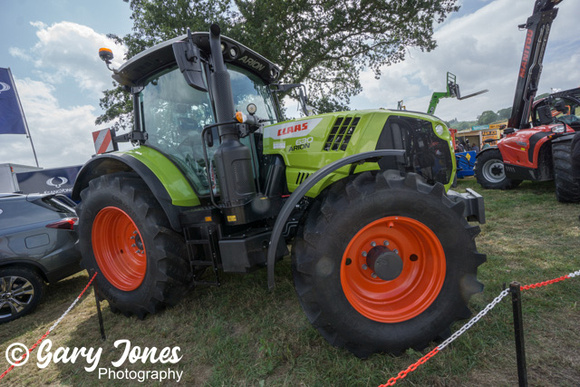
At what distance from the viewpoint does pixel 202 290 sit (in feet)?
10.6

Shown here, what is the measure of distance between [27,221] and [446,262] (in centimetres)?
454

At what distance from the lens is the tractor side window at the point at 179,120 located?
2723 millimetres

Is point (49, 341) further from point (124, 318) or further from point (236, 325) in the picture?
point (236, 325)

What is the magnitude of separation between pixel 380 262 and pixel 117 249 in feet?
8.83

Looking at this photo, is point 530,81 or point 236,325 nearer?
point 236,325

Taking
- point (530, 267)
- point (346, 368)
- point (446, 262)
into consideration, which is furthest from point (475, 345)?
point (530, 267)

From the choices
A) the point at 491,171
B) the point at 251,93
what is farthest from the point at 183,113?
the point at 491,171

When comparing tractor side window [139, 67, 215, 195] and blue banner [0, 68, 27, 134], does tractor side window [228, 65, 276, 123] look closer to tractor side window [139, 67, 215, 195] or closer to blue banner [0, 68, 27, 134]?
tractor side window [139, 67, 215, 195]

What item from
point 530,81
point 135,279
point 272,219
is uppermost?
point 530,81

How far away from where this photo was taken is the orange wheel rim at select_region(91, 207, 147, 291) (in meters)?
2.95

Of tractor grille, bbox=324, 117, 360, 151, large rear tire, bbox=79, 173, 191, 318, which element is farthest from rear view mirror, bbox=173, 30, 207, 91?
large rear tire, bbox=79, 173, 191, 318

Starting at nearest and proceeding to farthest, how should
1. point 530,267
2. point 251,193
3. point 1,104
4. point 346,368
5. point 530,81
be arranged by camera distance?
point 346,368
point 251,193
point 530,267
point 530,81
point 1,104

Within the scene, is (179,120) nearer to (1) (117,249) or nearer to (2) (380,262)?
(1) (117,249)

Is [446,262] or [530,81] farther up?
[530,81]
